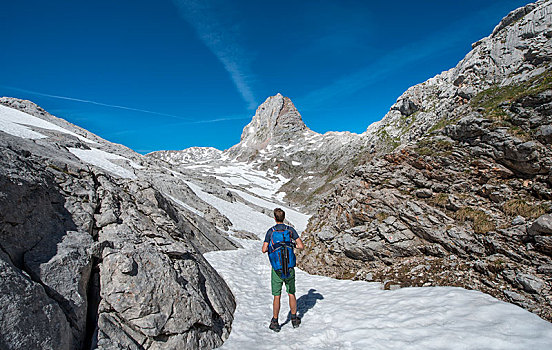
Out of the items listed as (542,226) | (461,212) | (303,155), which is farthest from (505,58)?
(303,155)

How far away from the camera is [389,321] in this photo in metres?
6.98

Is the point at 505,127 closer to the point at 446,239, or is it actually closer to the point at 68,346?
the point at 446,239

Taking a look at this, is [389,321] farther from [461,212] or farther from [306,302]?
[461,212]

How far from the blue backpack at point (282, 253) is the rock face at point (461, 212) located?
17.0ft

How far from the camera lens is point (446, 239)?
10.2 meters

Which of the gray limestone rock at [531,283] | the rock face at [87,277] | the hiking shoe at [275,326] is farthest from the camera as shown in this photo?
the hiking shoe at [275,326]

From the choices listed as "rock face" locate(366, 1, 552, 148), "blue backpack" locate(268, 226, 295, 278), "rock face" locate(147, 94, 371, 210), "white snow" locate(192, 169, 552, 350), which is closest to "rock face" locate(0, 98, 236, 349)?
"white snow" locate(192, 169, 552, 350)

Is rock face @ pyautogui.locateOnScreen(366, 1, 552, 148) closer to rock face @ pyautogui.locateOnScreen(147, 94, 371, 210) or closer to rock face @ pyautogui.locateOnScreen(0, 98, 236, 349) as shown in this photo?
rock face @ pyautogui.locateOnScreen(0, 98, 236, 349)

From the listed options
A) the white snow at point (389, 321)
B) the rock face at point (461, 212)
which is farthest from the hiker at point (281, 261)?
the rock face at point (461, 212)

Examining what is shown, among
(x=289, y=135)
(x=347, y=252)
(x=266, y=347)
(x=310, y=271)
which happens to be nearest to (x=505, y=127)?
(x=347, y=252)

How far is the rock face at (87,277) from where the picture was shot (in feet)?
14.9

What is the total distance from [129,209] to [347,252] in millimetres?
10891

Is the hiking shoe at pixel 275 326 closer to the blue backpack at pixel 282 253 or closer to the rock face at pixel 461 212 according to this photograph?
the blue backpack at pixel 282 253

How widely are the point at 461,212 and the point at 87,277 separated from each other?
45.9ft
